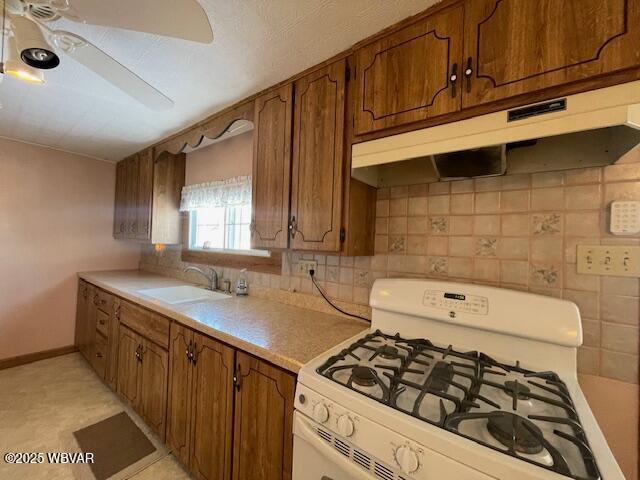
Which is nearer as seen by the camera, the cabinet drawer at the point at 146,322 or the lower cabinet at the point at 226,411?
the lower cabinet at the point at 226,411

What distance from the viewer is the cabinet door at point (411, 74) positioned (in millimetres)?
931

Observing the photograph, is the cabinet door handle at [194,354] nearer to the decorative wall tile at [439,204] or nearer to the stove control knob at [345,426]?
the stove control knob at [345,426]

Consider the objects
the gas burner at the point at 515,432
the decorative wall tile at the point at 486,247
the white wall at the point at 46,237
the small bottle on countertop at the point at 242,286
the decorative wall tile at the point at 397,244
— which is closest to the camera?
the gas burner at the point at 515,432

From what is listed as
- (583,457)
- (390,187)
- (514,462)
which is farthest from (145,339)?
(583,457)

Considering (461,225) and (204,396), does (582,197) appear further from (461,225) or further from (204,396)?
(204,396)

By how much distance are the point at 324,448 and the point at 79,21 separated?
1.58m

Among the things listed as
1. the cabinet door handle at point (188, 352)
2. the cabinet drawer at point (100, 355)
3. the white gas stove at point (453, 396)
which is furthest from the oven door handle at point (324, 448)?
the cabinet drawer at point (100, 355)

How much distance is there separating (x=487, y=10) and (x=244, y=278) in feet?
6.33

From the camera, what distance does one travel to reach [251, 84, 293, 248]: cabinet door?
1.43 m

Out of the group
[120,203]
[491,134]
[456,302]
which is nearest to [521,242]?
[456,302]

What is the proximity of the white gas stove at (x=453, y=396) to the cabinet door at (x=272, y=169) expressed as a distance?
709mm

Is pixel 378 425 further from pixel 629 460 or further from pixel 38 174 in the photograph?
pixel 38 174

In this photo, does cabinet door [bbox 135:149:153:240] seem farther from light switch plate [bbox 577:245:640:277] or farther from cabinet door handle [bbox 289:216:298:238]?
light switch plate [bbox 577:245:640:277]

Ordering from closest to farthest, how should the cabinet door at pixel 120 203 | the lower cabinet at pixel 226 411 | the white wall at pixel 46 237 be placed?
the lower cabinet at pixel 226 411
the white wall at pixel 46 237
the cabinet door at pixel 120 203
